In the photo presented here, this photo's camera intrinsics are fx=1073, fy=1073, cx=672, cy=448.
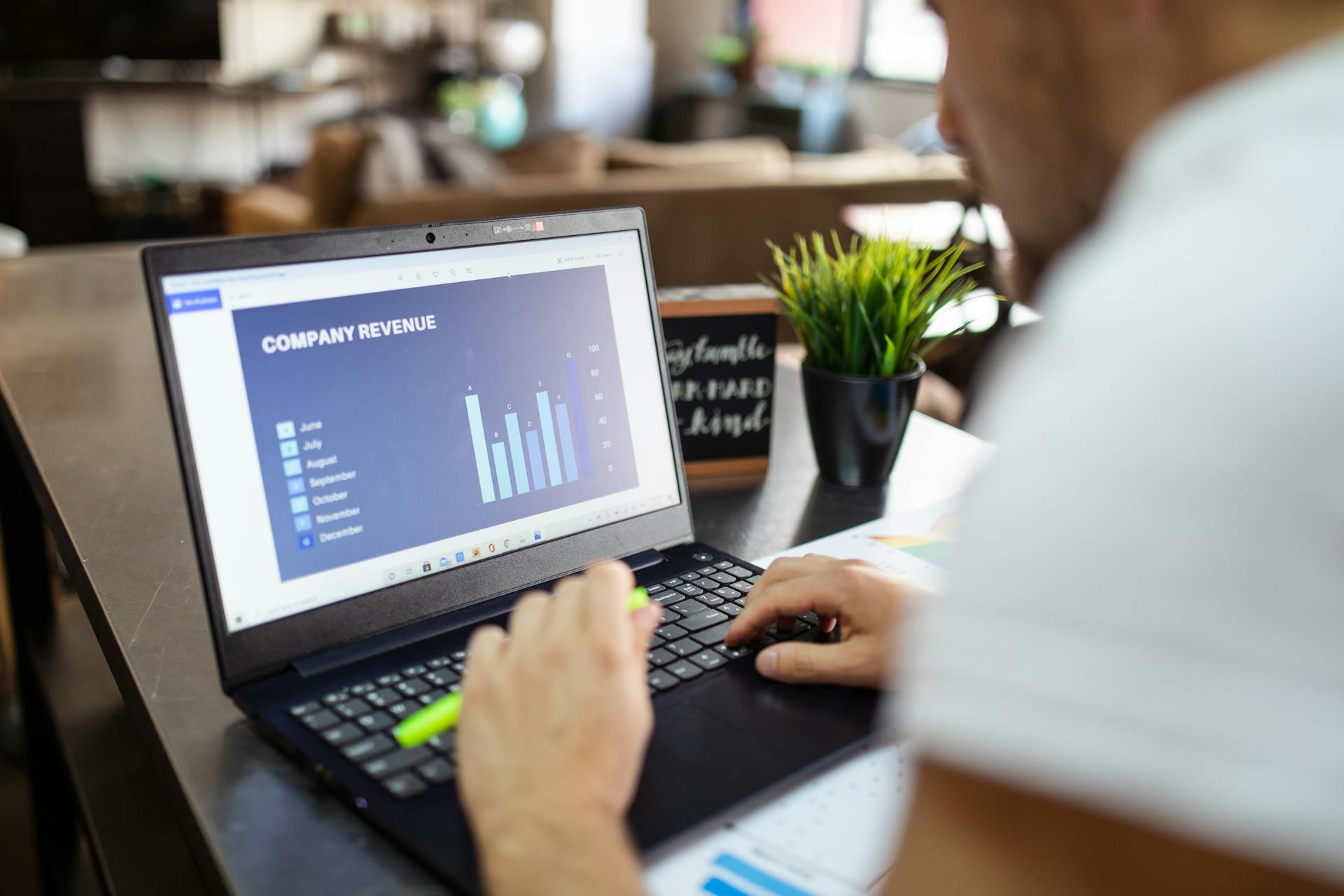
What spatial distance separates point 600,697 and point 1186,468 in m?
0.29

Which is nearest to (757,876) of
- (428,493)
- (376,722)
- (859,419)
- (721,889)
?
(721,889)

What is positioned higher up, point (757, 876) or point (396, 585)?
point (396, 585)

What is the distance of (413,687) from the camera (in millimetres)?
625

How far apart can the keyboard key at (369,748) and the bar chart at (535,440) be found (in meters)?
0.20

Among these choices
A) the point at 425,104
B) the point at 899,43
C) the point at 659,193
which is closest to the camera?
the point at 659,193

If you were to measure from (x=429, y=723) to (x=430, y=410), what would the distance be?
0.73 ft

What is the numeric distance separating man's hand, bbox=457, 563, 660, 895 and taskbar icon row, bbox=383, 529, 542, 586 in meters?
0.17

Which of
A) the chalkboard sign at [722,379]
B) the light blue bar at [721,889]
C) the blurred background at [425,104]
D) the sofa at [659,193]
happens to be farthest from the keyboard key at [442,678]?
the blurred background at [425,104]

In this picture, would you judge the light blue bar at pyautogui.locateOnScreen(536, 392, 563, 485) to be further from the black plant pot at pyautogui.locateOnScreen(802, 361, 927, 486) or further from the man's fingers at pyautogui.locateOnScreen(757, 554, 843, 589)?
the black plant pot at pyautogui.locateOnScreen(802, 361, 927, 486)

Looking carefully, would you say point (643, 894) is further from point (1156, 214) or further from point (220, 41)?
point (220, 41)

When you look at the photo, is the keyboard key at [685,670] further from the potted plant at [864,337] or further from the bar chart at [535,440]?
the potted plant at [864,337]

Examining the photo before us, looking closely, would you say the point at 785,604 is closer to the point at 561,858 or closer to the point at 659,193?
the point at 561,858

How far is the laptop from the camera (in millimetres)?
589

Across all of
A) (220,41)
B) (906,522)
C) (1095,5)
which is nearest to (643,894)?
(1095,5)
